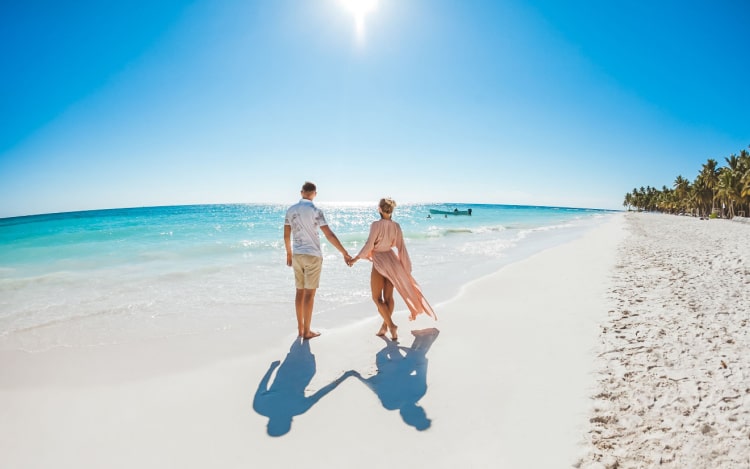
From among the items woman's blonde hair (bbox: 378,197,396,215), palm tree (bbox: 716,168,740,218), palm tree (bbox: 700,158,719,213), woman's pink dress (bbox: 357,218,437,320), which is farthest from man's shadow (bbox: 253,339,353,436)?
palm tree (bbox: 700,158,719,213)

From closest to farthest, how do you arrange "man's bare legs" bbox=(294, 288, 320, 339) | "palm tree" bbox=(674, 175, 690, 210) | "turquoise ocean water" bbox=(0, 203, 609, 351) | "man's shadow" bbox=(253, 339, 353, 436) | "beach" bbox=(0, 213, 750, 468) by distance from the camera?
"beach" bbox=(0, 213, 750, 468) < "man's shadow" bbox=(253, 339, 353, 436) < "man's bare legs" bbox=(294, 288, 320, 339) < "turquoise ocean water" bbox=(0, 203, 609, 351) < "palm tree" bbox=(674, 175, 690, 210)

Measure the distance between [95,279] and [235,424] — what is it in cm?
1068

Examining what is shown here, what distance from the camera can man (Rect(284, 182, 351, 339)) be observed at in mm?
4863

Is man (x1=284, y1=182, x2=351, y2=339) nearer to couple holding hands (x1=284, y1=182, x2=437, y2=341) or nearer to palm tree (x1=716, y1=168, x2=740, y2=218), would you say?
couple holding hands (x1=284, y1=182, x2=437, y2=341)

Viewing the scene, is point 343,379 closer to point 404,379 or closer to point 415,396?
point 404,379

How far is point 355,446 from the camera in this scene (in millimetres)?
2684

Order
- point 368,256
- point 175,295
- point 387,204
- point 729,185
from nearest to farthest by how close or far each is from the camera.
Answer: point 387,204 < point 368,256 < point 175,295 < point 729,185

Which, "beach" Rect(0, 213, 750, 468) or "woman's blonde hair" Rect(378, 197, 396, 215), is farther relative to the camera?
"woman's blonde hair" Rect(378, 197, 396, 215)

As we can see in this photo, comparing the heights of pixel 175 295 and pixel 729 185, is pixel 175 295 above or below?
below

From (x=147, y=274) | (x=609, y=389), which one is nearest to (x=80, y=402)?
(x=609, y=389)

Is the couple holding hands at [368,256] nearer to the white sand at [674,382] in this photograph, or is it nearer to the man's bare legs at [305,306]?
the man's bare legs at [305,306]

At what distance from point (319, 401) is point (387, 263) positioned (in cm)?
213

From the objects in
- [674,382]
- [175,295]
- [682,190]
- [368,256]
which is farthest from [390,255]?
[682,190]

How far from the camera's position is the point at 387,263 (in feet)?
16.0
